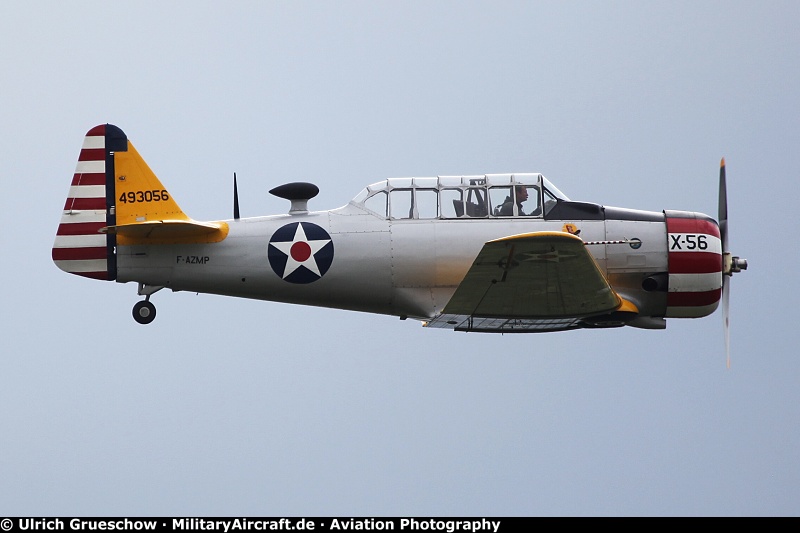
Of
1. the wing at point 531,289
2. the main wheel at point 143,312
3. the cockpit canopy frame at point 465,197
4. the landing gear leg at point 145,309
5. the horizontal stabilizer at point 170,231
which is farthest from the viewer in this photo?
the main wheel at point 143,312

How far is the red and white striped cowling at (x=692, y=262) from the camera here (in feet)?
52.8

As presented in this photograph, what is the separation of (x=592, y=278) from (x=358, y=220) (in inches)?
121

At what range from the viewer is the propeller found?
16.5 m

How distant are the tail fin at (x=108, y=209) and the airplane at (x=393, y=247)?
0.02 metres

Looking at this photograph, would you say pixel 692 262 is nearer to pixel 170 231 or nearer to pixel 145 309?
pixel 170 231

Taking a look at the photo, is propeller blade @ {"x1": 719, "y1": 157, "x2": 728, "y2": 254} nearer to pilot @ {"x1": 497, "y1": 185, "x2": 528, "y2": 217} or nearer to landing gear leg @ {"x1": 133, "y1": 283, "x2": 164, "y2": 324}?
pilot @ {"x1": 497, "y1": 185, "x2": 528, "y2": 217}

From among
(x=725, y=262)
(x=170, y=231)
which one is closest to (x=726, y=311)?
(x=725, y=262)

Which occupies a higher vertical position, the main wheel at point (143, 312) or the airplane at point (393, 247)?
the airplane at point (393, 247)

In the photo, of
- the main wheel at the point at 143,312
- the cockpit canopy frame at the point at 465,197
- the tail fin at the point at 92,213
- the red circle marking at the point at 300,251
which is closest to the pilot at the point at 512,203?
the cockpit canopy frame at the point at 465,197

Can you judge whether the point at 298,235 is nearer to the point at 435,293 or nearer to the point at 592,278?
the point at 435,293

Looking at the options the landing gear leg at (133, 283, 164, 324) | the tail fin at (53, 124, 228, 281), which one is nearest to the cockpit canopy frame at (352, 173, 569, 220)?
the tail fin at (53, 124, 228, 281)

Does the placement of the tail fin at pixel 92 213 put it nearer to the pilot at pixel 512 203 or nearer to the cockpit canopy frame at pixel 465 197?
the cockpit canopy frame at pixel 465 197

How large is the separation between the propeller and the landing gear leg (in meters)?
7.22
